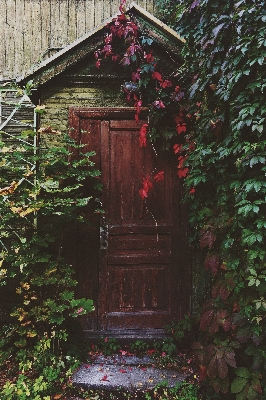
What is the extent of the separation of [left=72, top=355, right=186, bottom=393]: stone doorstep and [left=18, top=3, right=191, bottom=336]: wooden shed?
20.8 inches

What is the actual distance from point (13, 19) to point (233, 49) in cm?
404

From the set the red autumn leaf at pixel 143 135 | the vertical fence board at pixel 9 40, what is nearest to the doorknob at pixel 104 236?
the red autumn leaf at pixel 143 135

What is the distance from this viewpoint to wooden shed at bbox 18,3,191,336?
4.52m

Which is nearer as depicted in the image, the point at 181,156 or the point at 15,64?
the point at 181,156

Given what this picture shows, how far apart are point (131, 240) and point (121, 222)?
28 cm

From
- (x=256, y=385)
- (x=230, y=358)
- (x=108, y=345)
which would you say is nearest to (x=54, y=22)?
(x=108, y=345)

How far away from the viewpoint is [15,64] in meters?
5.48

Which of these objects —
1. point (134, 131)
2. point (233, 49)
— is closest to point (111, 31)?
point (134, 131)

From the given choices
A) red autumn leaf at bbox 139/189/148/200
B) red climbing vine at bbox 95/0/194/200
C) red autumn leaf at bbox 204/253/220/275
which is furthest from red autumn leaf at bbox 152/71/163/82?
red autumn leaf at bbox 204/253/220/275

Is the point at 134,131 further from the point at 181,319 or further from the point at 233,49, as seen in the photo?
the point at 181,319

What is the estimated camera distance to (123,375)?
376cm

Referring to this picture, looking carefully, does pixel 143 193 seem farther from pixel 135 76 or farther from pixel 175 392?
pixel 175 392

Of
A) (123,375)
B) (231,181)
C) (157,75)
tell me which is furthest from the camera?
(157,75)

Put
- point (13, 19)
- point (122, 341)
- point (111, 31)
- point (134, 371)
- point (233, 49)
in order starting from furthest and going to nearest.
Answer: point (13, 19) < point (122, 341) < point (111, 31) < point (134, 371) < point (233, 49)
